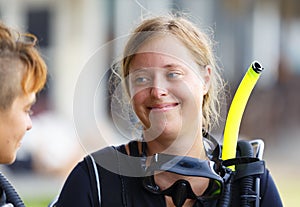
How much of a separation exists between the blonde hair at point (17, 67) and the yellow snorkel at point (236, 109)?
0.63 m

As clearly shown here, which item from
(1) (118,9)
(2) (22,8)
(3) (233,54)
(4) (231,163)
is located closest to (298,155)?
(3) (233,54)

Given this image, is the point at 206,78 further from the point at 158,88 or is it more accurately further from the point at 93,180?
the point at 93,180

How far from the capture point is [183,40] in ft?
8.94

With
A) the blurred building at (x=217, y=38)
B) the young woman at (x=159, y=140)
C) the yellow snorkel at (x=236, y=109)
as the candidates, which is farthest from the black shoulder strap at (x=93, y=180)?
the blurred building at (x=217, y=38)

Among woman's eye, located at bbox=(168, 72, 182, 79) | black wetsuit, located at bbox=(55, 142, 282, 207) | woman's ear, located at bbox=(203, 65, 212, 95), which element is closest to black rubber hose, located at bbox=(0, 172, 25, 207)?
black wetsuit, located at bbox=(55, 142, 282, 207)

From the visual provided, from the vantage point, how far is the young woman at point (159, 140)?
103 inches

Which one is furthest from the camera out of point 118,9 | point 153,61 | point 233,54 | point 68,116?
point 233,54

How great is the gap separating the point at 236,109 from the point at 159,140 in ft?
0.90

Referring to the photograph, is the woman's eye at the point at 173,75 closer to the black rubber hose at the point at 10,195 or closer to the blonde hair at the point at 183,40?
the blonde hair at the point at 183,40

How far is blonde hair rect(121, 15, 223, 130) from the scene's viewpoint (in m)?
2.72

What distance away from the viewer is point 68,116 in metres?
9.78

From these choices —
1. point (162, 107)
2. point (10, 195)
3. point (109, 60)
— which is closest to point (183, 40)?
point (162, 107)

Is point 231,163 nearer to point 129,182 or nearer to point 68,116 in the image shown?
point 129,182

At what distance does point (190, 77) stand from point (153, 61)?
0.43ft
